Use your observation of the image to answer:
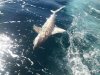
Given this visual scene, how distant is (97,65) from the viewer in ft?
48.0

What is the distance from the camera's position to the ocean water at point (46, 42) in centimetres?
1340

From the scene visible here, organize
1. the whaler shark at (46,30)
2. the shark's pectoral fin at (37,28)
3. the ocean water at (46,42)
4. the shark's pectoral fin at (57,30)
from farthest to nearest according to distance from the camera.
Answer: the shark's pectoral fin at (57,30) → the shark's pectoral fin at (37,28) → the whaler shark at (46,30) → the ocean water at (46,42)

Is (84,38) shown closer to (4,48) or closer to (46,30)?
(46,30)

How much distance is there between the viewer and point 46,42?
617 inches

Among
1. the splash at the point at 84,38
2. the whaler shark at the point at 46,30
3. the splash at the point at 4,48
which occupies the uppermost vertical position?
the splash at the point at 4,48

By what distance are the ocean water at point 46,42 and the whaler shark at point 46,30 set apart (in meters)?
0.30

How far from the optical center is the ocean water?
1340 cm

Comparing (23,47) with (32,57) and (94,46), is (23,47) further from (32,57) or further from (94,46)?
(94,46)

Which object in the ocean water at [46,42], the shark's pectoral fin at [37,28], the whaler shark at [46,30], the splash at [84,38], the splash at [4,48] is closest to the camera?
the splash at [4,48]

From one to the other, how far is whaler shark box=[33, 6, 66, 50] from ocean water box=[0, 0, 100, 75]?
0.30 m

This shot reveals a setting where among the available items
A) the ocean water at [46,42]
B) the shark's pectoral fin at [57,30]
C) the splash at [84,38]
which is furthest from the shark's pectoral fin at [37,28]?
the splash at [84,38]

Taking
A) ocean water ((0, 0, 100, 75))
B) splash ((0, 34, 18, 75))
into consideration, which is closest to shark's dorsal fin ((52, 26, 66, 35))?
ocean water ((0, 0, 100, 75))

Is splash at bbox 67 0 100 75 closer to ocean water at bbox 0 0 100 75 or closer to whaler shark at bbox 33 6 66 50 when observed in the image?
ocean water at bbox 0 0 100 75

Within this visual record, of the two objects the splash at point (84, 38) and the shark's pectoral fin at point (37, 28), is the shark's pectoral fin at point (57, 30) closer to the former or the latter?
the splash at point (84, 38)
